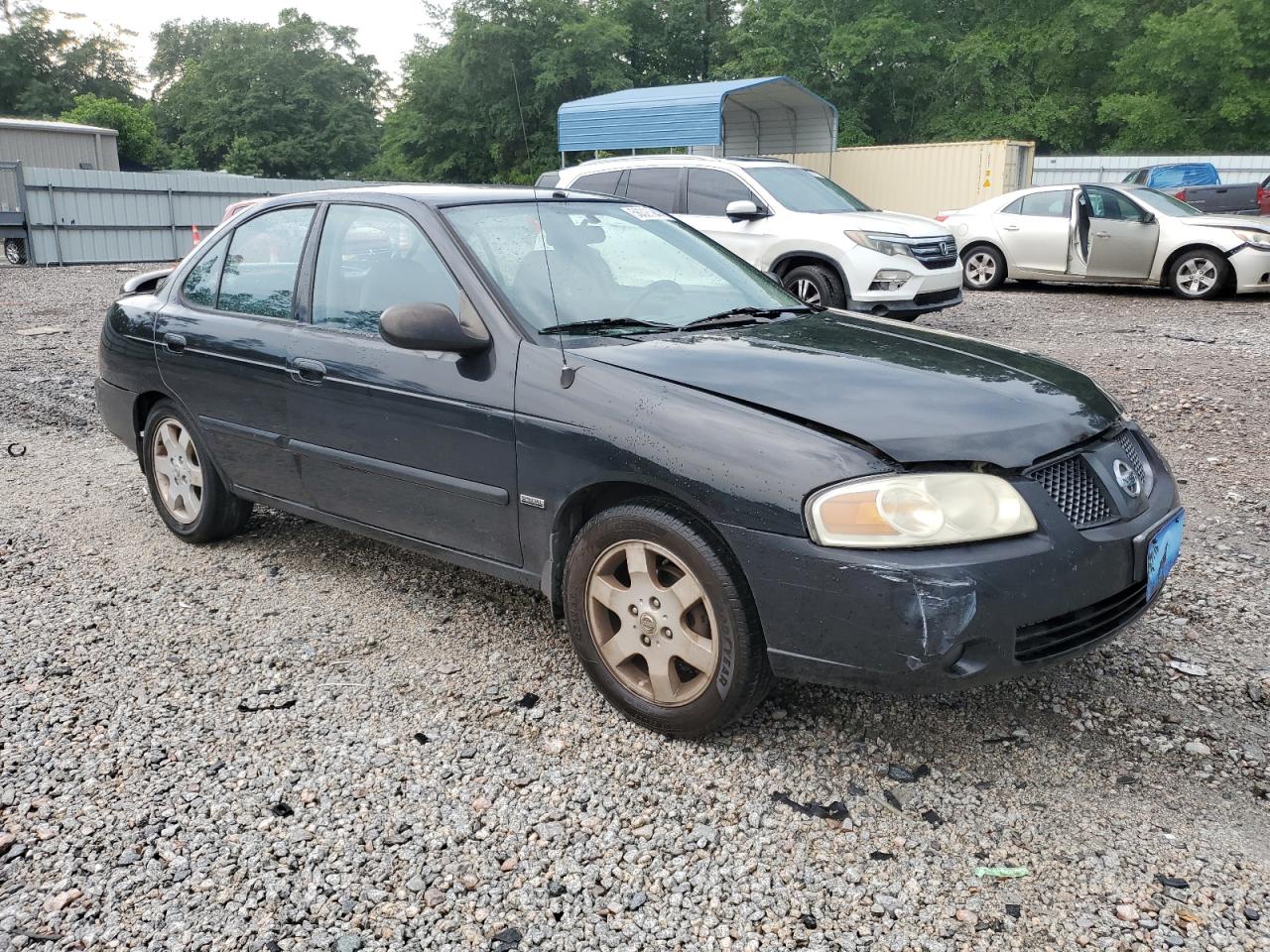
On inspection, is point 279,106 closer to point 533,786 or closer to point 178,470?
point 178,470

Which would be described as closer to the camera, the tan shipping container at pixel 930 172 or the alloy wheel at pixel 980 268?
the alloy wheel at pixel 980 268

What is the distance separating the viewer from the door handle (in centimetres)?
388

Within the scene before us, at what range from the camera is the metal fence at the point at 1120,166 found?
26.8 metres

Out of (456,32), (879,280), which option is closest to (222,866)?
(879,280)

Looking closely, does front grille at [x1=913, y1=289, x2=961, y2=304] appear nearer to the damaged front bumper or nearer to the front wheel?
the damaged front bumper

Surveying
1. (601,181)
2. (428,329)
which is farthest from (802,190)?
(428,329)

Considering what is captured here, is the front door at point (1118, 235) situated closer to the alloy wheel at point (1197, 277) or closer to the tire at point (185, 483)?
the alloy wheel at point (1197, 277)

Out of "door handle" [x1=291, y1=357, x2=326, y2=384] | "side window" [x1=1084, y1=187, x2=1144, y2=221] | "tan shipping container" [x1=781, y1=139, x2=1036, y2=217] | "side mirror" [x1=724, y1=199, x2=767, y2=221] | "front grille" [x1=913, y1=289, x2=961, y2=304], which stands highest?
"tan shipping container" [x1=781, y1=139, x2=1036, y2=217]

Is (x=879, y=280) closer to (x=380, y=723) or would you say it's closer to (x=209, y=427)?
(x=209, y=427)

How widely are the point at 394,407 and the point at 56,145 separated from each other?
33617 mm

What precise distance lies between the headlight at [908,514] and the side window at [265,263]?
96.4 inches

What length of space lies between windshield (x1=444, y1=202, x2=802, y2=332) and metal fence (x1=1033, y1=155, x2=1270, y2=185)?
25738 millimetres

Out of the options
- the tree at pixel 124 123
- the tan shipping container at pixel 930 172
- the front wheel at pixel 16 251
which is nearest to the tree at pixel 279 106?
the tree at pixel 124 123

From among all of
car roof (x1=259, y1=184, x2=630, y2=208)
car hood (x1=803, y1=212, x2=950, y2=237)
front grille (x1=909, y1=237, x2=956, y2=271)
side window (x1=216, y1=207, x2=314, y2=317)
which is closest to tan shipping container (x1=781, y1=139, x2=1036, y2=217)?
car hood (x1=803, y1=212, x2=950, y2=237)
